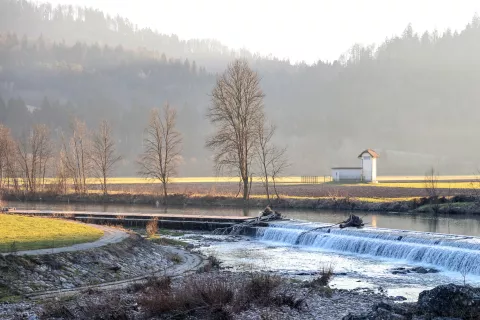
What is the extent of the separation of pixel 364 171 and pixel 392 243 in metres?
56.5

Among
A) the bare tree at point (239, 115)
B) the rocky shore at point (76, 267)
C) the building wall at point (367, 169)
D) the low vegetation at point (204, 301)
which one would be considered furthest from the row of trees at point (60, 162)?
the low vegetation at point (204, 301)

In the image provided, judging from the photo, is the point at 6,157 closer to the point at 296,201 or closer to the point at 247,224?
the point at 296,201

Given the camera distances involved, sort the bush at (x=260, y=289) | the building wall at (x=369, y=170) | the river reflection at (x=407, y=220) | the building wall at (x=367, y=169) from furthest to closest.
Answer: the building wall at (x=369, y=170), the building wall at (x=367, y=169), the river reflection at (x=407, y=220), the bush at (x=260, y=289)

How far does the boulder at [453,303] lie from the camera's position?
11.0 m

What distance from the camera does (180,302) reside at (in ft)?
38.4

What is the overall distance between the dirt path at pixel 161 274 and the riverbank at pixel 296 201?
2678cm

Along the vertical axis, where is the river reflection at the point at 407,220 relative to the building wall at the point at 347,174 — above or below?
below

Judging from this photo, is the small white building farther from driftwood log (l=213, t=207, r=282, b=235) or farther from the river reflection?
driftwood log (l=213, t=207, r=282, b=235)

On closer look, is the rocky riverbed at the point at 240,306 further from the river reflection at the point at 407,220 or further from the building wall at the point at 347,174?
the building wall at the point at 347,174

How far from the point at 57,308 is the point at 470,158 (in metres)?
174

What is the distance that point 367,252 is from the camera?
A: 27500 millimetres

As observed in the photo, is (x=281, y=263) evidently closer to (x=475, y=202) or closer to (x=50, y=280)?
(x=50, y=280)

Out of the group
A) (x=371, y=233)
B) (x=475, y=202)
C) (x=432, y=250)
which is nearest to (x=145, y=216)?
(x=371, y=233)

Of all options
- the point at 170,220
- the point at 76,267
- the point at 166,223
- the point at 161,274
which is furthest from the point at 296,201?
the point at 76,267
